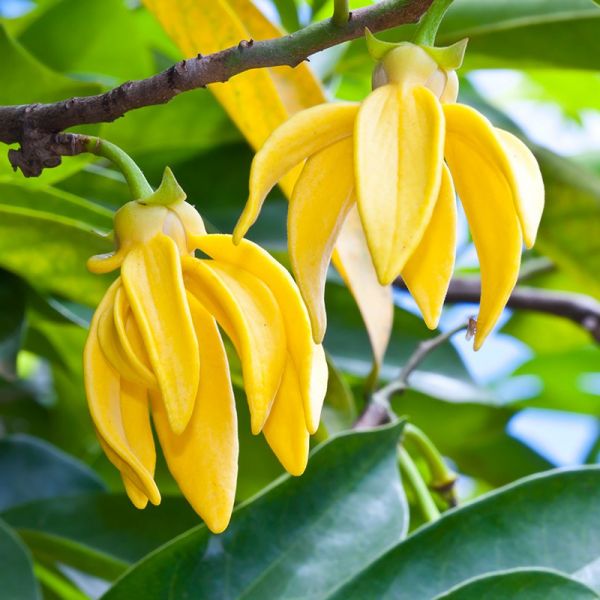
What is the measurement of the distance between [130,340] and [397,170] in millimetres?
159

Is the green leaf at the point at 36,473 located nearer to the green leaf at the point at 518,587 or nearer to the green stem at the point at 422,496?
the green stem at the point at 422,496

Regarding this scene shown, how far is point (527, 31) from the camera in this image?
1146 mm

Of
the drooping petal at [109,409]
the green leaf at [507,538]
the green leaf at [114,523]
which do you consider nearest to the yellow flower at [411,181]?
the drooping petal at [109,409]

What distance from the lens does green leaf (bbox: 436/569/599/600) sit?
0.66m

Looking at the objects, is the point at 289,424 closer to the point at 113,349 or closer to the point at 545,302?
the point at 113,349

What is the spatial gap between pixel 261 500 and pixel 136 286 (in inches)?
10.1

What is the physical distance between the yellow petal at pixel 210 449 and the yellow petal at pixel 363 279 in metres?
0.23

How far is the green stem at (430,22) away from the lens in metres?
0.57

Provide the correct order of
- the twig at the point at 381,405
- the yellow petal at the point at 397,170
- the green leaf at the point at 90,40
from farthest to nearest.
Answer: the green leaf at the point at 90,40 < the twig at the point at 381,405 < the yellow petal at the point at 397,170

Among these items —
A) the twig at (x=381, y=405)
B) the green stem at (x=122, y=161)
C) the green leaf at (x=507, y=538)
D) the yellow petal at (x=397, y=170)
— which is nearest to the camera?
the yellow petal at (x=397, y=170)

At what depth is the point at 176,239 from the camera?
2.01 ft

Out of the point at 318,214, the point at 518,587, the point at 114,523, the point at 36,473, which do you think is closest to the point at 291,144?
the point at 318,214

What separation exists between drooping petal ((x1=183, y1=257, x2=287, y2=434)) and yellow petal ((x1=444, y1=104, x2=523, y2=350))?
10cm

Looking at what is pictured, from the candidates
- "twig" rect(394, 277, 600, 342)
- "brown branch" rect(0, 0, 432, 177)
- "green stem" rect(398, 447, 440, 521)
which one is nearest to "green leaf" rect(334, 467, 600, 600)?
"green stem" rect(398, 447, 440, 521)
